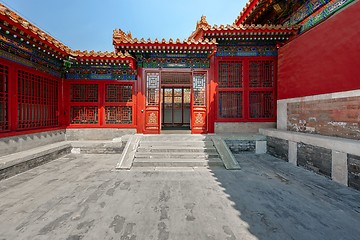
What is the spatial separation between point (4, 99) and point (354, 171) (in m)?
8.85

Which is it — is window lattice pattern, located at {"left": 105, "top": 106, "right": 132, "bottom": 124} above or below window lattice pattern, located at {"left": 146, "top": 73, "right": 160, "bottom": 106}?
below

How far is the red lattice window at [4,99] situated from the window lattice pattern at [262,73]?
27.9 ft

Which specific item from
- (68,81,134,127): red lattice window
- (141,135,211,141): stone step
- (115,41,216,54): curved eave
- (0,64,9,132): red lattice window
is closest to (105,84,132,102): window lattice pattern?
(68,81,134,127): red lattice window

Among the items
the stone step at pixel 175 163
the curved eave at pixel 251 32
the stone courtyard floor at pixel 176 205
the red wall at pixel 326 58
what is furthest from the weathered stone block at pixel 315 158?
the curved eave at pixel 251 32

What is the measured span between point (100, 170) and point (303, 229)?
463 cm

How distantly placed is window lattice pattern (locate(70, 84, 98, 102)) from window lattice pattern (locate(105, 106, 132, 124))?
798 millimetres

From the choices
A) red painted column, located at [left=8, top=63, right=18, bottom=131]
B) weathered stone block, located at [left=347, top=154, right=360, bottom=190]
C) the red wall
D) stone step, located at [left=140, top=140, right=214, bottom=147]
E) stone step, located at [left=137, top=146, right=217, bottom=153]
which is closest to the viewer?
weathered stone block, located at [left=347, top=154, right=360, bottom=190]

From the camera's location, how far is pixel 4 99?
4.88m

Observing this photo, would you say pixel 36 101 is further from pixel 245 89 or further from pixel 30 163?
pixel 245 89

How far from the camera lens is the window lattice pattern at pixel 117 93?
759 centimetres

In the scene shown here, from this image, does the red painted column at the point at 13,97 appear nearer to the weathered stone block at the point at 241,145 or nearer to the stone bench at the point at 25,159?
the stone bench at the point at 25,159

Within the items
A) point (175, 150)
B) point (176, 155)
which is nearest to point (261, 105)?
point (175, 150)

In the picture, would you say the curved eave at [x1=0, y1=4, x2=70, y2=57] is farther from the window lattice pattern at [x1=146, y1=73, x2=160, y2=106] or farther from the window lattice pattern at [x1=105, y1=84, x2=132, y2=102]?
the window lattice pattern at [x1=146, y1=73, x2=160, y2=106]

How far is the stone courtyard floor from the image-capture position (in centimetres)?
226
